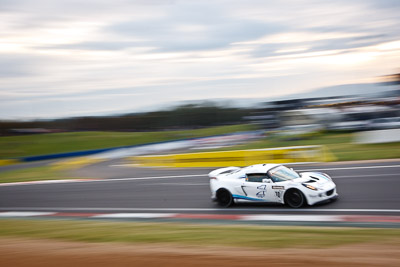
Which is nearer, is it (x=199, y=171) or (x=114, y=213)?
(x=114, y=213)

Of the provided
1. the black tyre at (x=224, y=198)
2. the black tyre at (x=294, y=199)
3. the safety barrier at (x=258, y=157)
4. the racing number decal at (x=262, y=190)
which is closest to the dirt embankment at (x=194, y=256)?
the black tyre at (x=294, y=199)

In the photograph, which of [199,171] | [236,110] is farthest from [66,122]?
[199,171]

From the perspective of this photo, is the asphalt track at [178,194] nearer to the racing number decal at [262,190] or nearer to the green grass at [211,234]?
the racing number decal at [262,190]

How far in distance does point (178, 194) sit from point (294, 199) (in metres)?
4.38

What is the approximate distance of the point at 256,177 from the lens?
33.1ft

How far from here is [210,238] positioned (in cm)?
573

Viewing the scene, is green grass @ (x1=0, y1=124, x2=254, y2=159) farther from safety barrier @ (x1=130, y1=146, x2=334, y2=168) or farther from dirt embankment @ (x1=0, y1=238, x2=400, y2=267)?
dirt embankment @ (x1=0, y1=238, x2=400, y2=267)

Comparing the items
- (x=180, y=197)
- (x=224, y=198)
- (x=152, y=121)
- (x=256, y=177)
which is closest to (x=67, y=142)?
(x=152, y=121)

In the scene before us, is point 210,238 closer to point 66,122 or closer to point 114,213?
point 114,213

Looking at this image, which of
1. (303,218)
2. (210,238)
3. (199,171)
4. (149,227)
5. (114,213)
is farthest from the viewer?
(199,171)

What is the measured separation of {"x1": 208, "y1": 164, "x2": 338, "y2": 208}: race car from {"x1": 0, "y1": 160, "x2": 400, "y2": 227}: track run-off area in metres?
0.23

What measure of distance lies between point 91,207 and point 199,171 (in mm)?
6179

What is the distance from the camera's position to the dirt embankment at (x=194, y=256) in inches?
162

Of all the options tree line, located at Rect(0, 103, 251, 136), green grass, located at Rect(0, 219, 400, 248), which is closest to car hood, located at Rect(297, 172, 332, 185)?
green grass, located at Rect(0, 219, 400, 248)
